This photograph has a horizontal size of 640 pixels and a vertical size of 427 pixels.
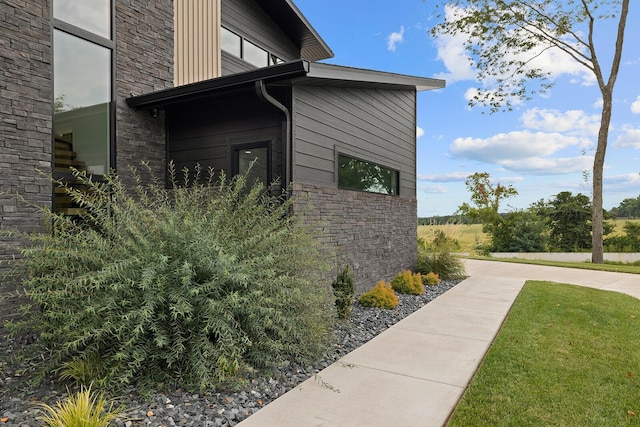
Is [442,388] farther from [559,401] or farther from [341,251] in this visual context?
[341,251]

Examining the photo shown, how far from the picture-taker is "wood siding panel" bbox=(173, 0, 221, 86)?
6.79 meters

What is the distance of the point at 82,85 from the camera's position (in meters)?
5.28

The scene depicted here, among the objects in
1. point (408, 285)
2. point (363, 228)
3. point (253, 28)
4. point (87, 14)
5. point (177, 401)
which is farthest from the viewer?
point (253, 28)

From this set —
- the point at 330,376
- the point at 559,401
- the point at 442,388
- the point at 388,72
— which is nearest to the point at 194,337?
the point at 330,376

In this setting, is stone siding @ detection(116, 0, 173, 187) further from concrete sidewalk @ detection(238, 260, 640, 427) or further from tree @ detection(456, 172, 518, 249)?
tree @ detection(456, 172, 518, 249)

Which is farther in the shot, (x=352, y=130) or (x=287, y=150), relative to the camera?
(x=352, y=130)

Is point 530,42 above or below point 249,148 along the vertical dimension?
above

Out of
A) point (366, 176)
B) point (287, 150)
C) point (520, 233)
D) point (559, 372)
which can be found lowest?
point (559, 372)

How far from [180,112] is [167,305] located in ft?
13.3

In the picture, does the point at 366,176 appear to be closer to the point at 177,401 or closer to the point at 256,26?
the point at 256,26

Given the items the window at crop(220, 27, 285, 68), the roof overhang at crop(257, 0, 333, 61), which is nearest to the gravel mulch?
the window at crop(220, 27, 285, 68)

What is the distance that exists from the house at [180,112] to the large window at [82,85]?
1 centimetres

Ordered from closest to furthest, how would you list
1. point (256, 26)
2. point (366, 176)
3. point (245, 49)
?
point (366, 176) → point (245, 49) → point (256, 26)

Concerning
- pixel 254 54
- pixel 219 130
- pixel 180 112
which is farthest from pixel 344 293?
pixel 254 54
